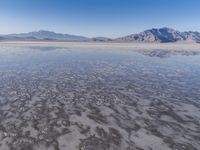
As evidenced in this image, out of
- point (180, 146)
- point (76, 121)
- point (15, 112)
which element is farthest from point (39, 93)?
point (180, 146)

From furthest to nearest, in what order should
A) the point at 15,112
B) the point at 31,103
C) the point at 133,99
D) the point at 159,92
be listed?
1. the point at 159,92
2. the point at 133,99
3. the point at 31,103
4. the point at 15,112

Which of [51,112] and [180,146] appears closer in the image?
[180,146]

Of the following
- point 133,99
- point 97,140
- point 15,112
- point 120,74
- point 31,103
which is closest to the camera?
point 97,140

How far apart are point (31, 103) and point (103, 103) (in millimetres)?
3613

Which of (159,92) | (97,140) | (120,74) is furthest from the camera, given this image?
(120,74)

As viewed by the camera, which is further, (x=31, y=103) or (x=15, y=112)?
(x=31, y=103)

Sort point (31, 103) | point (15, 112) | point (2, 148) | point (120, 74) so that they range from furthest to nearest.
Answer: point (120, 74) < point (31, 103) < point (15, 112) < point (2, 148)

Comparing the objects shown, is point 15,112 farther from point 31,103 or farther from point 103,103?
point 103,103

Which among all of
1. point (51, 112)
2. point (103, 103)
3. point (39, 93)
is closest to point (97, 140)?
point (51, 112)

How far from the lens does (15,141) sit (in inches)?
316

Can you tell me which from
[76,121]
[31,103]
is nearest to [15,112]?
[31,103]

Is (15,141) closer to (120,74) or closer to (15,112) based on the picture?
(15,112)

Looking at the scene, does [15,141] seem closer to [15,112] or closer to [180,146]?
[15,112]

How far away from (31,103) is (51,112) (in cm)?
168
